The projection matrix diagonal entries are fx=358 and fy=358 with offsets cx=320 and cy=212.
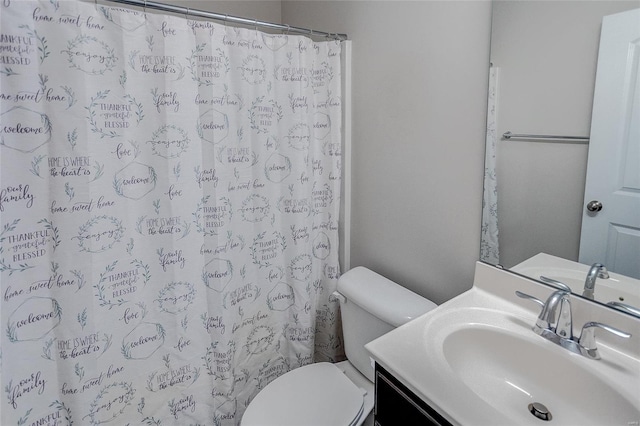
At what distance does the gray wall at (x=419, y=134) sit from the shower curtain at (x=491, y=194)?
2 cm

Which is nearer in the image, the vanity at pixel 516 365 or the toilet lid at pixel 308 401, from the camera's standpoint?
the vanity at pixel 516 365

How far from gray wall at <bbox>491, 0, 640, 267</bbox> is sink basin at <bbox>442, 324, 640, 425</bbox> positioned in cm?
29

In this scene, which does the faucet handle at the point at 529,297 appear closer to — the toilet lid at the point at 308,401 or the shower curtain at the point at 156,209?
the toilet lid at the point at 308,401

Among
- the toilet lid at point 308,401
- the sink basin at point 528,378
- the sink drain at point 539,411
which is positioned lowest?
the toilet lid at point 308,401

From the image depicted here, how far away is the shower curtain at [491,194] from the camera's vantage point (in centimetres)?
117

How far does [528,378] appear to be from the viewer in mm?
966

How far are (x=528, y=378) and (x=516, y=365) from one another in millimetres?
40

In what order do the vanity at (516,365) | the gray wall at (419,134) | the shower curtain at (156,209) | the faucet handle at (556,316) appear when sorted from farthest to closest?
the gray wall at (419,134) → the shower curtain at (156,209) → the faucet handle at (556,316) → the vanity at (516,365)

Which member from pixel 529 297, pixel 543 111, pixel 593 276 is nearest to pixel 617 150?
pixel 543 111

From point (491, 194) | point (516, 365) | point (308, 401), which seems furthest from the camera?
point (308, 401)

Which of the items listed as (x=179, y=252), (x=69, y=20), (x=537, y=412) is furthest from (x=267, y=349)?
(x=69, y=20)

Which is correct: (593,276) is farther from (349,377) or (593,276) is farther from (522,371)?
(349,377)

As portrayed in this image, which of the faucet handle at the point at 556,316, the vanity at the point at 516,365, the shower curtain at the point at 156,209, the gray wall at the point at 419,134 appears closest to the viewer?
the vanity at the point at 516,365

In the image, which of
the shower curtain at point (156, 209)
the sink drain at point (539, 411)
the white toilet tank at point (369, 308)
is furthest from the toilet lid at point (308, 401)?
the sink drain at point (539, 411)
